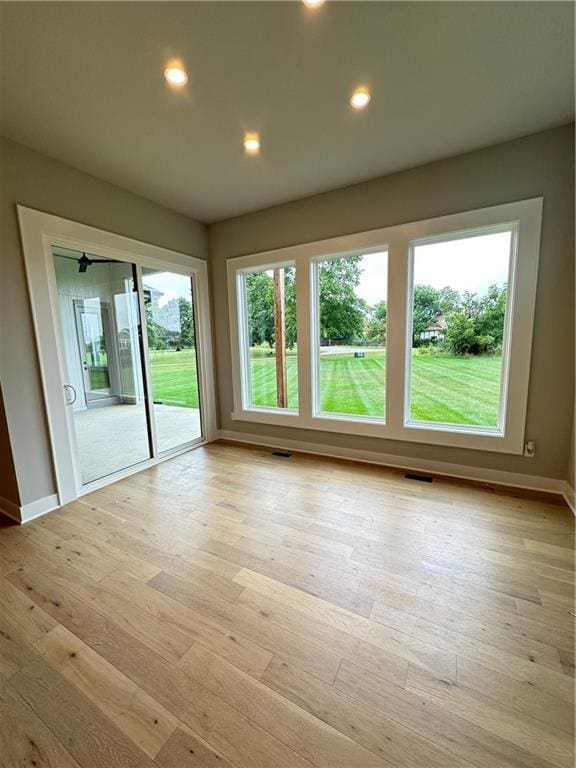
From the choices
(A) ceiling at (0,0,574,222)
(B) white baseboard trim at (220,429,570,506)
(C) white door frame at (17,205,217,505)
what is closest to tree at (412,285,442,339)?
(A) ceiling at (0,0,574,222)

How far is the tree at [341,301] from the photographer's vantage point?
3.31 metres

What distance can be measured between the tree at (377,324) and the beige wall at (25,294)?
9.28 feet

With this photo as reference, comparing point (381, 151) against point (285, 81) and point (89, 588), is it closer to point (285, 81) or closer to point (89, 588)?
point (285, 81)

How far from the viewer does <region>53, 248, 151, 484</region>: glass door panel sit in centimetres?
281

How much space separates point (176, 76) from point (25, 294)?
186 cm

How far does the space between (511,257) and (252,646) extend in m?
3.33

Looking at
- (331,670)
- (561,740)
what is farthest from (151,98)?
(561,740)

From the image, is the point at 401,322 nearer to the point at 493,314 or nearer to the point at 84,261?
the point at 493,314

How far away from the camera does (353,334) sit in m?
3.37

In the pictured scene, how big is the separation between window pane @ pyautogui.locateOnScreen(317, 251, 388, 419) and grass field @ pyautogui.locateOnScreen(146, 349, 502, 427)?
0.04 ft

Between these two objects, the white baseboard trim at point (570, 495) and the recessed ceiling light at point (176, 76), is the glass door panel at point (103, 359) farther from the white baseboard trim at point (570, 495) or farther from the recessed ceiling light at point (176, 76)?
the white baseboard trim at point (570, 495)

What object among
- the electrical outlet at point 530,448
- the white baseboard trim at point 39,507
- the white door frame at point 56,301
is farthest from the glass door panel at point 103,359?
the electrical outlet at point 530,448

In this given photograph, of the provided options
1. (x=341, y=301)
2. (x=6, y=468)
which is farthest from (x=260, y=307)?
(x=6, y=468)

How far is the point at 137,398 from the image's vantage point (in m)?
3.44
